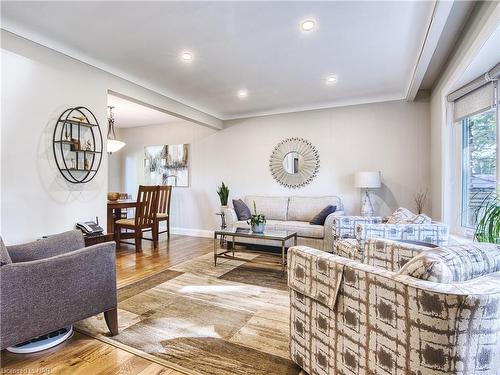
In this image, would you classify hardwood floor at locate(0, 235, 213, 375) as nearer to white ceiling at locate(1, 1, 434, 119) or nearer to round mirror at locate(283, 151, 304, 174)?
white ceiling at locate(1, 1, 434, 119)

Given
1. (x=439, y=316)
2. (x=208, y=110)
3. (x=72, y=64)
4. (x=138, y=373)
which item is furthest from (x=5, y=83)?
(x=439, y=316)

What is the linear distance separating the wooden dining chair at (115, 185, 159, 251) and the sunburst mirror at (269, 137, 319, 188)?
88.0 inches

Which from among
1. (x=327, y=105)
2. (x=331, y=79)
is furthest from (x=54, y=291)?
(x=327, y=105)

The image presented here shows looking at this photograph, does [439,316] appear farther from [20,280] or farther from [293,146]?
[293,146]

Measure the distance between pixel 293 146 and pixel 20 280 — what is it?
4.37 meters

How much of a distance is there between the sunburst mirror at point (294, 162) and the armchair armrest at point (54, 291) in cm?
371

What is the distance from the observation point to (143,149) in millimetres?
6742

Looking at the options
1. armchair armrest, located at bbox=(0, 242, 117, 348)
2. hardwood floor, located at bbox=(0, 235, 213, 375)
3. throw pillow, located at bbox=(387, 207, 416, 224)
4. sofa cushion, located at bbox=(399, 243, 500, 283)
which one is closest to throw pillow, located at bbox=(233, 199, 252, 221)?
throw pillow, located at bbox=(387, 207, 416, 224)

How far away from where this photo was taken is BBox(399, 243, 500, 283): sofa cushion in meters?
1.05

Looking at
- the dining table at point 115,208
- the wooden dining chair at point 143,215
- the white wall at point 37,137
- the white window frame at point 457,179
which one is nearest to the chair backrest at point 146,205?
the wooden dining chair at point 143,215

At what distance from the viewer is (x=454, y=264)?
3.62 feet

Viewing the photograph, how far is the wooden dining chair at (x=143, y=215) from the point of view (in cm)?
446

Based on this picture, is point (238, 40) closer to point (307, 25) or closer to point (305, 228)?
point (307, 25)

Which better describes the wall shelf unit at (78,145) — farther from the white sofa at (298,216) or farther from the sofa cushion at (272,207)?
the sofa cushion at (272,207)
